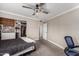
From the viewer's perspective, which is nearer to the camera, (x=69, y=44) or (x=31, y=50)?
(x=69, y=44)

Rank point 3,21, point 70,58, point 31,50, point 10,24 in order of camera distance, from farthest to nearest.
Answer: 1. point 10,24
2. point 3,21
3. point 31,50
4. point 70,58

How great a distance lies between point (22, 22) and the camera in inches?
182

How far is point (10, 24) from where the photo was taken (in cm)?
406

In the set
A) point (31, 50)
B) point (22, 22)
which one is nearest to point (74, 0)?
point (31, 50)

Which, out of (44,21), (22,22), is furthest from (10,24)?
(44,21)

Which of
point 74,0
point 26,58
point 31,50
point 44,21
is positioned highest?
point 44,21

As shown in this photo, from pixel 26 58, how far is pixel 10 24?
3.95 metres

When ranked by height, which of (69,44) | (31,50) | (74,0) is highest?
(74,0)

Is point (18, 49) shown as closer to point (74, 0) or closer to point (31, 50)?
point (31, 50)

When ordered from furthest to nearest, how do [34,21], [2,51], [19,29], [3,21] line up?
[34,21] < [19,29] < [3,21] < [2,51]

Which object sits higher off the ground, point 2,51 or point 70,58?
point 70,58

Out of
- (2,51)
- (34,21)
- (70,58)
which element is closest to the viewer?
(70,58)

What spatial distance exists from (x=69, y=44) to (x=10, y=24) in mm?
3394

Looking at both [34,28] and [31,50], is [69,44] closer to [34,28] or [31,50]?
[31,50]
